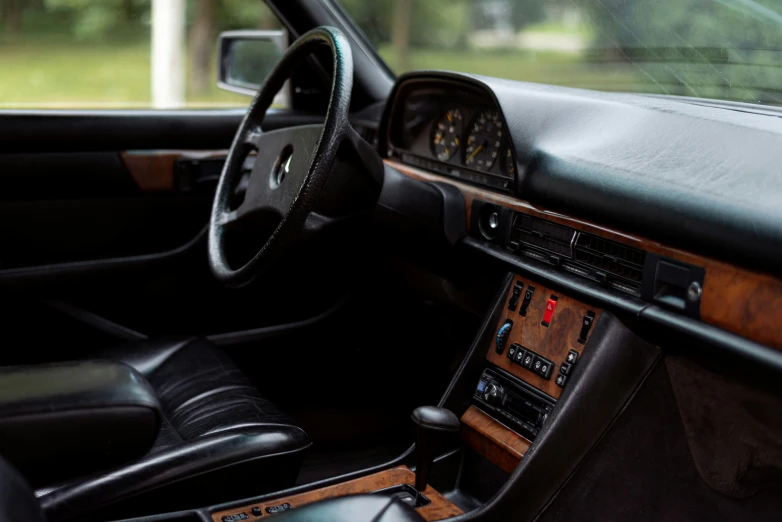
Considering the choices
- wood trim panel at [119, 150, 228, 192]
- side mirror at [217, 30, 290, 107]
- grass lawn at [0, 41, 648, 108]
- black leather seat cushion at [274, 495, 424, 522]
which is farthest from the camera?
side mirror at [217, 30, 290, 107]

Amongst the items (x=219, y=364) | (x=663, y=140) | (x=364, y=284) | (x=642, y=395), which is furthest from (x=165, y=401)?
(x=663, y=140)

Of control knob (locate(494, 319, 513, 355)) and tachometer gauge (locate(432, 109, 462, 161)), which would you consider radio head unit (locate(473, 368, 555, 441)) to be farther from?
tachometer gauge (locate(432, 109, 462, 161))

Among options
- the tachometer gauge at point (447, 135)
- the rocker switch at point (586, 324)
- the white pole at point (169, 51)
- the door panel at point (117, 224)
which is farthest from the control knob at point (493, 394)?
the white pole at point (169, 51)

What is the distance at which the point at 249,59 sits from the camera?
2.86 m

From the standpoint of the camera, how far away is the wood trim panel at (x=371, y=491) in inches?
66.4

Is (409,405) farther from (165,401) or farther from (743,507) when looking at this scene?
(743,507)

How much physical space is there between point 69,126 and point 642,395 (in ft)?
5.62

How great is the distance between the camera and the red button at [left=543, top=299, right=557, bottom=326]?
1.68m

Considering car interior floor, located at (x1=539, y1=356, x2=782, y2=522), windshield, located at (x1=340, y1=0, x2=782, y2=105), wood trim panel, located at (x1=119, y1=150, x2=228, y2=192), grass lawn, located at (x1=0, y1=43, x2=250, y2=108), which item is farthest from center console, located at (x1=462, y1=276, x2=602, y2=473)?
grass lawn, located at (x1=0, y1=43, x2=250, y2=108)

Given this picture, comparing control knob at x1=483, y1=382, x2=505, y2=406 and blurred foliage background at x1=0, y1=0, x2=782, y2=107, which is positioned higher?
blurred foliage background at x1=0, y1=0, x2=782, y2=107

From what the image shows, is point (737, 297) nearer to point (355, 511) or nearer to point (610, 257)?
point (610, 257)

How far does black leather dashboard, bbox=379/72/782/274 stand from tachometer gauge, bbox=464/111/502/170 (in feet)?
0.35

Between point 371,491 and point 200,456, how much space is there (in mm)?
383

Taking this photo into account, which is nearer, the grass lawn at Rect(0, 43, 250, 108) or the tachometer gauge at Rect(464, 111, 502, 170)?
the tachometer gauge at Rect(464, 111, 502, 170)
